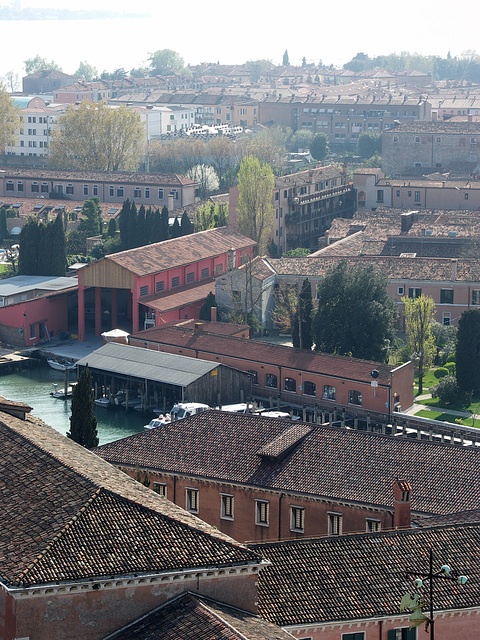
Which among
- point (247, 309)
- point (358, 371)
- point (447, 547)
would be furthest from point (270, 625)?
point (247, 309)

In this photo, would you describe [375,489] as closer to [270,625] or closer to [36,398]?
[270,625]

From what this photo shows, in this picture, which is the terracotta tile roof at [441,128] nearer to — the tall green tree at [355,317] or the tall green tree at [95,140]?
the tall green tree at [95,140]

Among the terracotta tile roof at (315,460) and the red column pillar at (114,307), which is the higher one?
the terracotta tile roof at (315,460)

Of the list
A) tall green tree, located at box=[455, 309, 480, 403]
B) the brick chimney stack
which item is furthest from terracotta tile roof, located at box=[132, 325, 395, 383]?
the brick chimney stack

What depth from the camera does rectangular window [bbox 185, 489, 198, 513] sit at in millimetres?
31703

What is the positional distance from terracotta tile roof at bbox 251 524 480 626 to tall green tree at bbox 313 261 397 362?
26.7 m

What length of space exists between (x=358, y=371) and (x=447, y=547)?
23334 millimetres

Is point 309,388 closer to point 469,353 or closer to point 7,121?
point 469,353

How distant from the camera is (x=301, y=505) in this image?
30312 mm

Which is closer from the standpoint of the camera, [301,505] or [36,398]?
[301,505]

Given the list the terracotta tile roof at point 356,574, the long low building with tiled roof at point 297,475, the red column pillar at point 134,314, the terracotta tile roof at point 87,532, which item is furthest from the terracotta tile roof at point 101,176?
the terracotta tile roof at point 87,532

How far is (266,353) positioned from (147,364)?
4.58 meters

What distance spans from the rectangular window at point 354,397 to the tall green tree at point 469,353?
3870 millimetres

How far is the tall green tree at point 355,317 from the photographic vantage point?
50.7 metres
